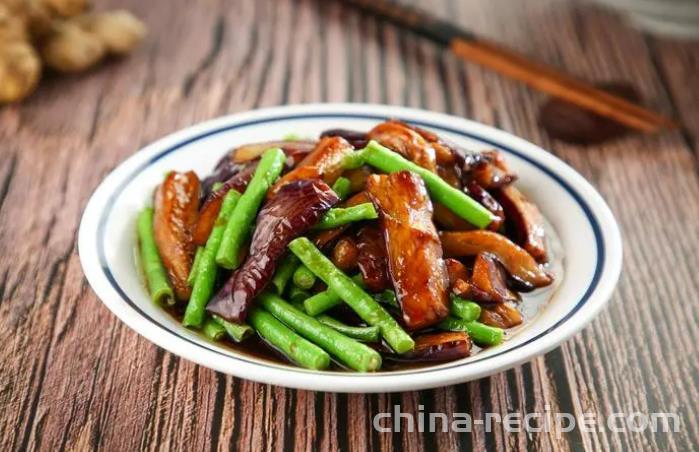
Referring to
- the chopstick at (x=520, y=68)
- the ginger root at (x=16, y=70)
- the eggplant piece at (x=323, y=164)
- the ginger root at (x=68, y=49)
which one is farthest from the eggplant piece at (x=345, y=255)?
the ginger root at (x=68, y=49)

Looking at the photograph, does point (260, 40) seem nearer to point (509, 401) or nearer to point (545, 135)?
point (545, 135)

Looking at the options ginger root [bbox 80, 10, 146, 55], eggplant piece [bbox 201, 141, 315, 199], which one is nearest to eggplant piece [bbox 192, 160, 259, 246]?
eggplant piece [bbox 201, 141, 315, 199]

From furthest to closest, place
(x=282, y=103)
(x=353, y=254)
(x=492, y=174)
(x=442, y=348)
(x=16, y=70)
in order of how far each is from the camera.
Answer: (x=282, y=103) < (x=16, y=70) < (x=492, y=174) < (x=353, y=254) < (x=442, y=348)

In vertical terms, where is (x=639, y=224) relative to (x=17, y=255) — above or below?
above

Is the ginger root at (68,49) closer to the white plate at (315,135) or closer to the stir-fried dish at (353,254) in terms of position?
the white plate at (315,135)

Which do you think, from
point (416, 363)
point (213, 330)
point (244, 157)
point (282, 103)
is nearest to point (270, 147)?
point (244, 157)

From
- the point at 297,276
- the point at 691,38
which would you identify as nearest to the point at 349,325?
the point at 297,276

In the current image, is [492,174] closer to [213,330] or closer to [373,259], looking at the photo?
[373,259]
